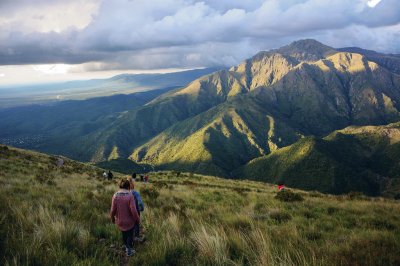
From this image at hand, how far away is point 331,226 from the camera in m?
9.88

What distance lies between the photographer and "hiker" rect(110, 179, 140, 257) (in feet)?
23.6

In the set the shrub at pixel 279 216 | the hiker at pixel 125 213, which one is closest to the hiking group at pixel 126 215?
the hiker at pixel 125 213

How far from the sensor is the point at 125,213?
759 centimetres

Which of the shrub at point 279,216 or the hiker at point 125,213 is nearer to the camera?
the hiker at point 125,213

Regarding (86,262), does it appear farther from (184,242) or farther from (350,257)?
(350,257)

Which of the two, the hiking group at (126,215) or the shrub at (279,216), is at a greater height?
the hiking group at (126,215)

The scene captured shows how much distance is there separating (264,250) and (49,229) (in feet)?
13.4

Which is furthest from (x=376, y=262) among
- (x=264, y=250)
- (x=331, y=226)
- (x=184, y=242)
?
(x=331, y=226)

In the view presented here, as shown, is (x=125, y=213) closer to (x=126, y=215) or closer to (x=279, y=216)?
(x=126, y=215)

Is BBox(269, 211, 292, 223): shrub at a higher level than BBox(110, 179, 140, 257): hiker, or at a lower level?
lower

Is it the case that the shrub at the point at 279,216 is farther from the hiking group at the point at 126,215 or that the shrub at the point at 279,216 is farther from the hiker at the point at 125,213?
the hiker at the point at 125,213

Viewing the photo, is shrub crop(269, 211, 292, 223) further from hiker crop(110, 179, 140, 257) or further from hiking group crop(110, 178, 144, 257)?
hiker crop(110, 179, 140, 257)

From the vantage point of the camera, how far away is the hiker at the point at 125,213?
720cm

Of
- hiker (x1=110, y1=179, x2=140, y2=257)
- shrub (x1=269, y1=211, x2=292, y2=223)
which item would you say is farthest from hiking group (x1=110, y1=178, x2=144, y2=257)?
shrub (x1=269, y1=211, x2=292, y2=223)
